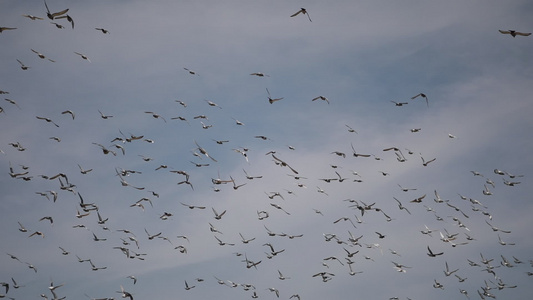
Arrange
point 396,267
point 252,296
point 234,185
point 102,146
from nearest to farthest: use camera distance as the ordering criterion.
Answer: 1. point 102,146
2. point 234,185
3. point 396,267
4. point 252,296

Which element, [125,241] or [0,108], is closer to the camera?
[0,108]

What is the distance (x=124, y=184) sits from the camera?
160 feet

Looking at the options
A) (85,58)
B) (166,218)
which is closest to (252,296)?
(166,218)

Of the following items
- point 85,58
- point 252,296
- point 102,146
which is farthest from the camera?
point 252,296

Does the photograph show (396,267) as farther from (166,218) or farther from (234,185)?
(166,218)

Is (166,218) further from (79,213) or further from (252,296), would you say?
(252,296)

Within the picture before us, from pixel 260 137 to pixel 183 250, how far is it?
1795 cm

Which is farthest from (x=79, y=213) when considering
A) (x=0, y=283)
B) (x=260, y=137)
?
(x=260, y=137)

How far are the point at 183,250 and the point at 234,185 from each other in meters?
12.8

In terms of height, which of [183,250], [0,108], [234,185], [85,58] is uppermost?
[85,58]

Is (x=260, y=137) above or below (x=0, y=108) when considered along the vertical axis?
below

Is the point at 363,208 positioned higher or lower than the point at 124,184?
lower

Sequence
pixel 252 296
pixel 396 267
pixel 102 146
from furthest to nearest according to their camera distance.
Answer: pixel 252 296
pixel 396 267
pixel 102 146

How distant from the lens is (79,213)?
5116cm
